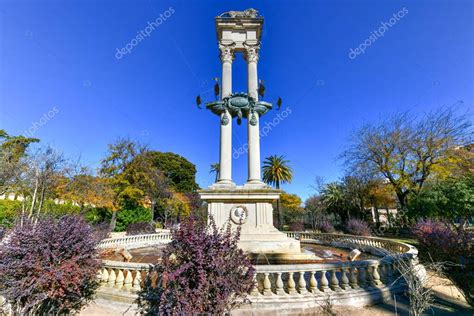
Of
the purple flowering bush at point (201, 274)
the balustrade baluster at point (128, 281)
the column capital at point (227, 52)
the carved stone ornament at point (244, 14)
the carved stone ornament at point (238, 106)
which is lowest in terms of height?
the balustrade baluster at point (128, 281)

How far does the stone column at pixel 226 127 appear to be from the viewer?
9.80 metres

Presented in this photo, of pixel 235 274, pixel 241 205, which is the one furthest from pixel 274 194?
pixel 235 274

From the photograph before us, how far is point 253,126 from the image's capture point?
10.4 metres

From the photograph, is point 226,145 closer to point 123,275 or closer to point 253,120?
point 253,120

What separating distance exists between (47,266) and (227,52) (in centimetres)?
1110

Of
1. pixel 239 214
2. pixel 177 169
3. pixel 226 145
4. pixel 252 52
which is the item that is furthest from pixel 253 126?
pixel 177 169

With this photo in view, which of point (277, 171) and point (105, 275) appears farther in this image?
point (277, 171)

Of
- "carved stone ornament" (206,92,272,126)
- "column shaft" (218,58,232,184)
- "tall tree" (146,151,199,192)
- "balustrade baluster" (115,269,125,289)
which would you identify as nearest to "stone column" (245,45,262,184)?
"carved stone ornament" (206,92,272,126)

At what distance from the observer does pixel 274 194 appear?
8.89m

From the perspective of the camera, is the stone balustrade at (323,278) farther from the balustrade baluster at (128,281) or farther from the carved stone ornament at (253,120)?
the carved stone ornament at (253,120)

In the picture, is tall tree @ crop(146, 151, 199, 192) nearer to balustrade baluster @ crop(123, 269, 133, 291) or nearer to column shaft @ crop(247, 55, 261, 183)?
column shaft @ crop(247, 55, 261, 183)

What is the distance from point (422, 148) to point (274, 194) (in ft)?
70.1

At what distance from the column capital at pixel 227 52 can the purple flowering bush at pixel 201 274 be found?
390 inches

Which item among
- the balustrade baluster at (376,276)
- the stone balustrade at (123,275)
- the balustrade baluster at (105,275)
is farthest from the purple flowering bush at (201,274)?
the balustrade baluster at (376,276)
